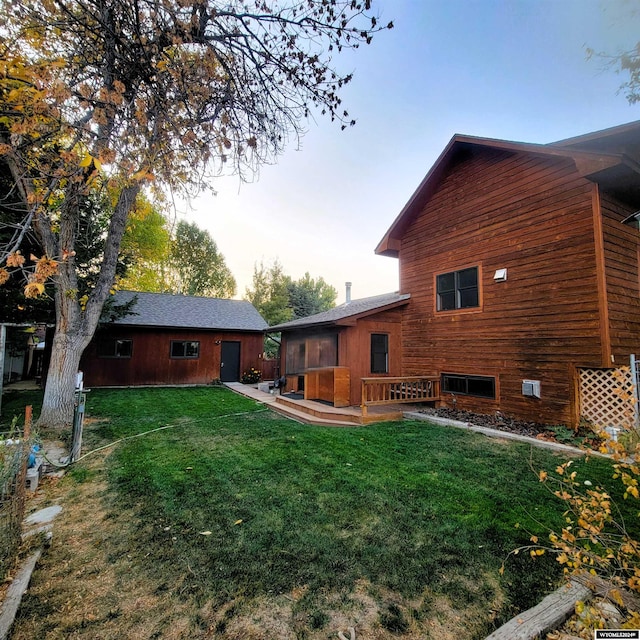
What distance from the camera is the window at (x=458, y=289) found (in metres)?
7.89

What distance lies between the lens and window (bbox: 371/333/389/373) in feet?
29.6

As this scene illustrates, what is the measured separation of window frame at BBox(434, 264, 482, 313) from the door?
1057 cm

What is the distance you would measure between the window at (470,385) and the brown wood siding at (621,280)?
2.31 metres

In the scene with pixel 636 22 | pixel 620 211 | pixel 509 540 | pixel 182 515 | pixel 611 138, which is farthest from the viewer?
pixel 620 211

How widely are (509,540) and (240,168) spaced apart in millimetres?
4837

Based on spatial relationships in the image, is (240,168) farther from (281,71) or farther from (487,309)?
(487,309)

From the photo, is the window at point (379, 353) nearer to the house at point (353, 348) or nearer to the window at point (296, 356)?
the house at point (353, 348)

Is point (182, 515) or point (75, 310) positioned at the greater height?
point (75, 310)

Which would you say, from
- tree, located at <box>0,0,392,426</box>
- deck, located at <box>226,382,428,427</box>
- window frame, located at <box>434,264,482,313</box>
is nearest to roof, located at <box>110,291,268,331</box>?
deck, located at <box>226,382,428,427</box>

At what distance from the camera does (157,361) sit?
47.2 ft

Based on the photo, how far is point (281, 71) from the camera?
3.77 metres

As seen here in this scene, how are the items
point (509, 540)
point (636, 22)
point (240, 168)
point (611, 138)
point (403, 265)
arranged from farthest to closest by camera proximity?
point (403, 265) → point (611, 138) → point (636, 22) → point (240, 168) → point (509, 540)

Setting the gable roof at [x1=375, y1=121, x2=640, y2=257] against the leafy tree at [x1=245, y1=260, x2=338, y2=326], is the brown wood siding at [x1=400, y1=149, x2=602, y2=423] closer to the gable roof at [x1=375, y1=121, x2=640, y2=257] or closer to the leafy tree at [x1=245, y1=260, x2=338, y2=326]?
the gable roof at [x1=375, y1=121, x2=640, y2=257]

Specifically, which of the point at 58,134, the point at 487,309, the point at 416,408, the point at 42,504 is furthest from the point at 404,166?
the point at 42,504
